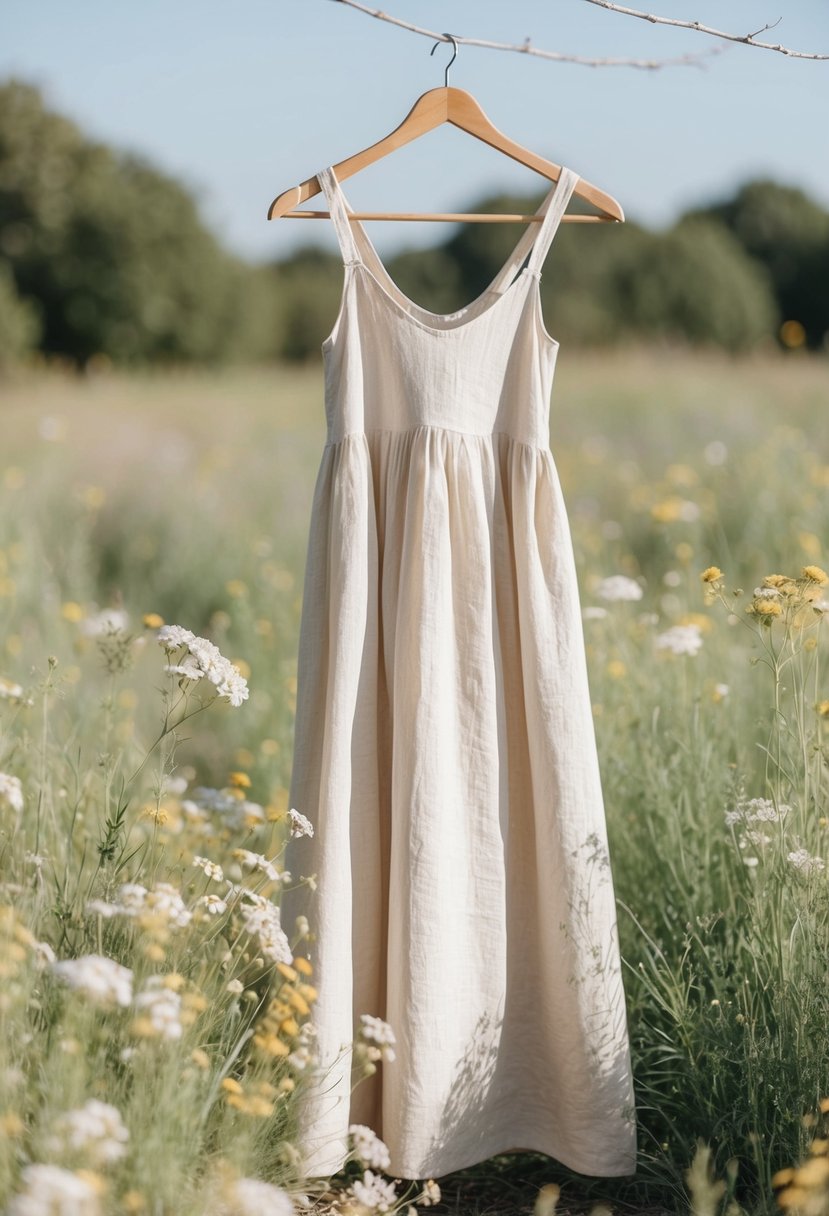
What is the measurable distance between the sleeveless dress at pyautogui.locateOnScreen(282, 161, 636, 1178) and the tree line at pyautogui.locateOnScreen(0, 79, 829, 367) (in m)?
19.5

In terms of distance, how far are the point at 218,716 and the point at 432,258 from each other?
22715 mm

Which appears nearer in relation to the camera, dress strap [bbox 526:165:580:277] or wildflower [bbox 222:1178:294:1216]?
wildflower [bbox 222:1178:294:1216]

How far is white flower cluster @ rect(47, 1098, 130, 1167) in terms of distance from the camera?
40.2 inches

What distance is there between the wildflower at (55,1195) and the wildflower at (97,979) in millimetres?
182

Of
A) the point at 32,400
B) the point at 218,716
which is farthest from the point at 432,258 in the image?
the point at 218,716

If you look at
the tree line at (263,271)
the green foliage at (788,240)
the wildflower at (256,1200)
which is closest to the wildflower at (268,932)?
the wildflower at (256,1200)

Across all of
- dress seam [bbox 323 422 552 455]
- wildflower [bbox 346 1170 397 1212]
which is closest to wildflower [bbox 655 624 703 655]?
dress seam [bbox 323 422 552 455]

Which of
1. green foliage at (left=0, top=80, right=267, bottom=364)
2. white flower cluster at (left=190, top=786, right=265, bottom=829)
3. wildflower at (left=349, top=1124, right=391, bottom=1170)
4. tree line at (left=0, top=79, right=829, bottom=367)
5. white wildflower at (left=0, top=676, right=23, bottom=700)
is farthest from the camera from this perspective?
tree line at (left=0, top=79, right=829, bottom=367)

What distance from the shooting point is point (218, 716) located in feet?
12.1

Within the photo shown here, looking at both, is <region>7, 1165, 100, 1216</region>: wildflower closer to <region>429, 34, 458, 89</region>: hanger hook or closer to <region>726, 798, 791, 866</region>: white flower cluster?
<region>726, 798, 791, 866</region>: white flower cluster

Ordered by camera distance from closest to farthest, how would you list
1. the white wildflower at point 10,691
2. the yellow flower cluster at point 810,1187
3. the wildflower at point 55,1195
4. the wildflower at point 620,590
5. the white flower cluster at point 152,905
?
the wildflower at point 55,1195 → the yellow flower cluster at point 810,1187 → the white flower cluster at point 152,905 → the white wildflower at point 10,691 → the wildflower at point 620,590

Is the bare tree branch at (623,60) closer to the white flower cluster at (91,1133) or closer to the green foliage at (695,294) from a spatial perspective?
the white flower cluster at (91,1133)

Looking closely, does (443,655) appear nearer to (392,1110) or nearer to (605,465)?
(392,1110)

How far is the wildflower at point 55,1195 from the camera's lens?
93 cm
